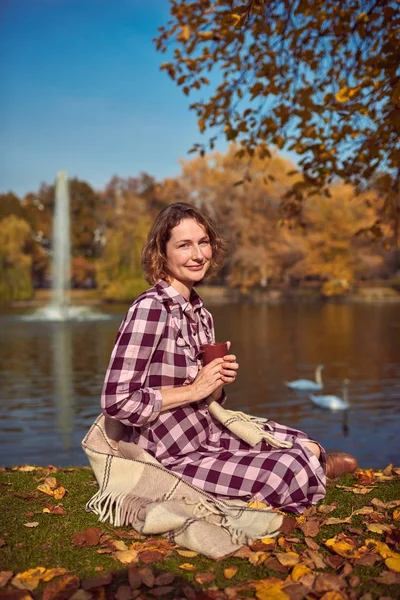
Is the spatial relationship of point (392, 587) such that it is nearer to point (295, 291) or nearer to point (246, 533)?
point (246, 533)

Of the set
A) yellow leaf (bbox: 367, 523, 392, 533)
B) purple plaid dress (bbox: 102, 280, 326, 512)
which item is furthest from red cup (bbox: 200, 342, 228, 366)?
yellow leaf (bbox: 367, 523, 392, 533)

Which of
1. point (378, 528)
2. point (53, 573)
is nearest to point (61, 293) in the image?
point (378, 528)

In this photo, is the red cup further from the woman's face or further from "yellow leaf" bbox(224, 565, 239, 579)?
"yellow leaf" bbox(224, 565, 239, 579)

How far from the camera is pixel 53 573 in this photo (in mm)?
2477

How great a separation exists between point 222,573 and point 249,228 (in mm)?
40495

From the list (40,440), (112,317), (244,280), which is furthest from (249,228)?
Result: (40,440)

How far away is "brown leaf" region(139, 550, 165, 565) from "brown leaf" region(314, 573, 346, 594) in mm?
677

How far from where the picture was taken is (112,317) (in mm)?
25781

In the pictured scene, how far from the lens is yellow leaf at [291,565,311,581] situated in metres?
2.42

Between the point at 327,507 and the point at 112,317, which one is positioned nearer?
the point at 327,507

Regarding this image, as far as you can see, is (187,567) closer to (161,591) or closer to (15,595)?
(161,591)

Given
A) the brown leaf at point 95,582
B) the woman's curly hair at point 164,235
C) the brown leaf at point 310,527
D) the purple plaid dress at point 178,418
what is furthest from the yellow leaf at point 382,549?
the woman's curly hair at point 164,235

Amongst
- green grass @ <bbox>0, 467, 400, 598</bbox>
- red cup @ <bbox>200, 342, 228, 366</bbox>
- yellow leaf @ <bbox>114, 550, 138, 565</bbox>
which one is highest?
red cup @ <bbox>200, 342, 228, 366</bbox>

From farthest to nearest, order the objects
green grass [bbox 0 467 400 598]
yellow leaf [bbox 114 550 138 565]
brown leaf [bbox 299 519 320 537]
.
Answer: brown leaf [bbox 299 519 320 537] → yellow leaf [bbox 114 550 138 565] → green grass [bbox 0 467 400 598]
